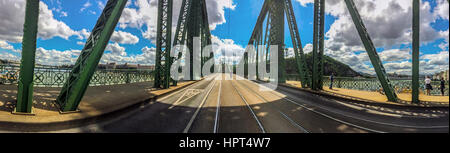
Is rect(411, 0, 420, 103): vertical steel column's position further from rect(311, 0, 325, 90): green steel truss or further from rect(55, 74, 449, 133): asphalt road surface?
rect(311, 0, 325, 90): green steel truss

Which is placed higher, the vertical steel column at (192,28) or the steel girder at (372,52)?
the vertical steel column at (192,28)

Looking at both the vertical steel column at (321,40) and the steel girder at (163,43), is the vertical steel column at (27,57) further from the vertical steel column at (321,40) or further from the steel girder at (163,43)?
the vertical steel column at (321,40)

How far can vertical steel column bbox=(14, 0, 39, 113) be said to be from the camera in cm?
343

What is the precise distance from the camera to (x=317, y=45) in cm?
1030

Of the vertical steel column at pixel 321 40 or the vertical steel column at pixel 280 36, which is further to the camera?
the vertical steel column at pixel 280 36

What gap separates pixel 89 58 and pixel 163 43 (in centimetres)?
576

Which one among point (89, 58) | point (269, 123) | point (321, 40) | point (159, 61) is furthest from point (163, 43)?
point (321, 40)

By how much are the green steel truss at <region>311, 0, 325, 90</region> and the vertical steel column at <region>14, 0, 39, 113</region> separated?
13751mm

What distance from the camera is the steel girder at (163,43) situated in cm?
941

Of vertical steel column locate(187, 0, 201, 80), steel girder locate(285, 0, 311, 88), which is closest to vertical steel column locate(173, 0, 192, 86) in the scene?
vertical steel column locate(187, 0, 201, 80)

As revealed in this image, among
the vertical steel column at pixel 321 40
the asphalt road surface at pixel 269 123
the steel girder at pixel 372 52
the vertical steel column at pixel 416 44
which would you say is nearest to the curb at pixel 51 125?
the asphalt road surface at pixel 269 123

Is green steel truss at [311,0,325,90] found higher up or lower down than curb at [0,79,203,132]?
higher up

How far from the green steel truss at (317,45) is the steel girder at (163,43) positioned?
10831 millimetres
